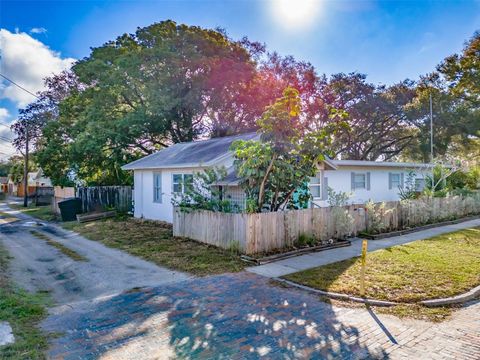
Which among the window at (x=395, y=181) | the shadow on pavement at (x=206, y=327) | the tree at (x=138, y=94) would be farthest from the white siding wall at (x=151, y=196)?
A: the window at (x=395, y=181)

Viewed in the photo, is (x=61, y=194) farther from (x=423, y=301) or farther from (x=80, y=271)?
(x=423, y=301)

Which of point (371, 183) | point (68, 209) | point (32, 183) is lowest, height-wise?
point (68, 209)

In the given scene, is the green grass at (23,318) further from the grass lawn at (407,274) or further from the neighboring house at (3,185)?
the neighboring house at (3,185)

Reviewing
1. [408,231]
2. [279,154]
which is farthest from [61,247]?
[408,231]

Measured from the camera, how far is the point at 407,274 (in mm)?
7820

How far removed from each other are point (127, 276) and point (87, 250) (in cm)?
377

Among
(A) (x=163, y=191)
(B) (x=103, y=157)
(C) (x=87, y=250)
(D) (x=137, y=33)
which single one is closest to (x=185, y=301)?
(C) (x=87, y=250)

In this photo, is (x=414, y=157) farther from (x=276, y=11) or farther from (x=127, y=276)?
(x=127, y=276)

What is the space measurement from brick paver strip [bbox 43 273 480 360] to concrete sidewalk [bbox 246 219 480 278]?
1.73 m

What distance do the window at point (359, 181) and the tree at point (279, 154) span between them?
9289 millimetres

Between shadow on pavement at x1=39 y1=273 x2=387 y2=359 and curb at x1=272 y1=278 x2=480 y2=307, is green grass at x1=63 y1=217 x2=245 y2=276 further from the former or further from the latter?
curb at x1=272 y1=278 x2=480 y2=307

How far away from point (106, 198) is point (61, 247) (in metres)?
9.87

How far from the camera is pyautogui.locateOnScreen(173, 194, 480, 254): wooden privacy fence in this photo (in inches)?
389

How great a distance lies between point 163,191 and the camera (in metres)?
16.9
